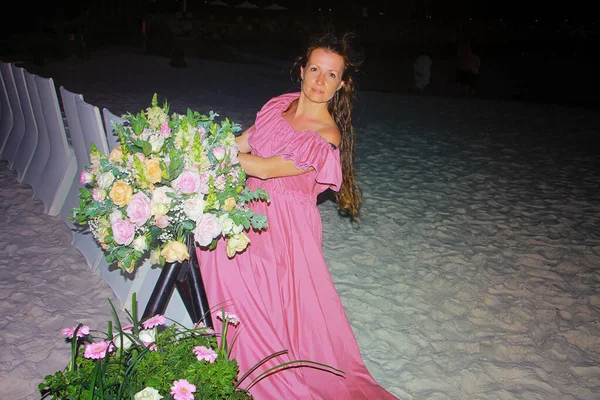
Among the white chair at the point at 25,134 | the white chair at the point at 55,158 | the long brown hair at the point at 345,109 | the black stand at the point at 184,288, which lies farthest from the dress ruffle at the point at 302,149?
the white chair at the point at 25,134

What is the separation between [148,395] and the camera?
5.15ft

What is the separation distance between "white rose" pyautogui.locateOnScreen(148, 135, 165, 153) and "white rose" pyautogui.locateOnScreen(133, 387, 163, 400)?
2.75 ft

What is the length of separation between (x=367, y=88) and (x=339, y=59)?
42.0 feet

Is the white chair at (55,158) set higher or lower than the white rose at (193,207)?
lower

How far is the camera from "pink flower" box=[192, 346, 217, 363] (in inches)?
67.4

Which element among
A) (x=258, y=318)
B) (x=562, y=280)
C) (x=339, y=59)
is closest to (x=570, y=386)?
(x=562, y=280)

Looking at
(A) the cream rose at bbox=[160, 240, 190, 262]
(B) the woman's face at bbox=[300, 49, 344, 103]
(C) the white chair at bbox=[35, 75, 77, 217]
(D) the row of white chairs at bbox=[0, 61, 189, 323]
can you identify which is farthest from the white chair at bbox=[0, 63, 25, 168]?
(A) the cream rose at bbox=[160, 240, 190, 262]

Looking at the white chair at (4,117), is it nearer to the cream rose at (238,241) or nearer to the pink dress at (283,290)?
the pink dress at (283,290)

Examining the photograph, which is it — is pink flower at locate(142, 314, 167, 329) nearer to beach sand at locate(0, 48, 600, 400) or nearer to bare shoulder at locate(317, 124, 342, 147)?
bare shoulder at locate(317, 124, 342, 147)

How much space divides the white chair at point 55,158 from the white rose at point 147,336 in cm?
307

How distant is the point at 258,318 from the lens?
260 cm

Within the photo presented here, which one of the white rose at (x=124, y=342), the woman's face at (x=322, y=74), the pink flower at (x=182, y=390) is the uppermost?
the woman's face at (x=322, y=74)

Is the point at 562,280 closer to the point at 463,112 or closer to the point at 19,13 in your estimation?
the point at 463,112

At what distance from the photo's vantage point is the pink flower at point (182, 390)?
1.55 m
